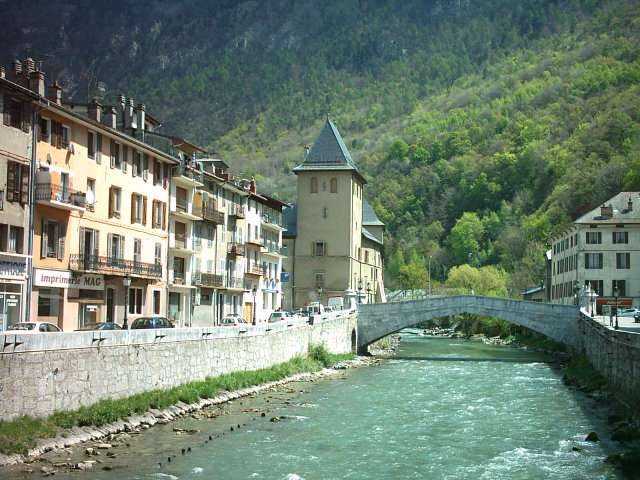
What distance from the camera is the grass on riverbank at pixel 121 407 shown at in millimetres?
23728

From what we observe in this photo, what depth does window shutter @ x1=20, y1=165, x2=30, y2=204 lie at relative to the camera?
121 feet

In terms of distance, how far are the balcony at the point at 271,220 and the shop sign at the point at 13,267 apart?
119 ft

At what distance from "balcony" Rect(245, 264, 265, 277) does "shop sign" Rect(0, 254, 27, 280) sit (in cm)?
3198

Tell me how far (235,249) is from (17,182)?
28.8m

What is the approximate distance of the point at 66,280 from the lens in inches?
1603

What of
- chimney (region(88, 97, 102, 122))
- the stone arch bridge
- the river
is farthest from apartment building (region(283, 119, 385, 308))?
chimney (region(88, 97, 102, 122))

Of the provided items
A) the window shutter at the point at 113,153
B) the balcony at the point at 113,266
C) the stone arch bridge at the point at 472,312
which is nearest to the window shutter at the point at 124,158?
the window shutter at the point at 113,153

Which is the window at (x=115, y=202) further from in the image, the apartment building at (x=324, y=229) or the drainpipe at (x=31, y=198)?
the apartment building at (x=324, y=229)

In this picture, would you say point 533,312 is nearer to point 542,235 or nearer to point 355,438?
point 355,438

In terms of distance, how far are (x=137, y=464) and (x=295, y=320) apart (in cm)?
2793

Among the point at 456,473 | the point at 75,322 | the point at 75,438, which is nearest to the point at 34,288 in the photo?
Result: the point at 75,322

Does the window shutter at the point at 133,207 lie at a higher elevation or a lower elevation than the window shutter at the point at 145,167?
lower

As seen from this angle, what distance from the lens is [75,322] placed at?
41406 millimetres

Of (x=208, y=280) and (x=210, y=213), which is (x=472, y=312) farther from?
(x=210, y=213)
